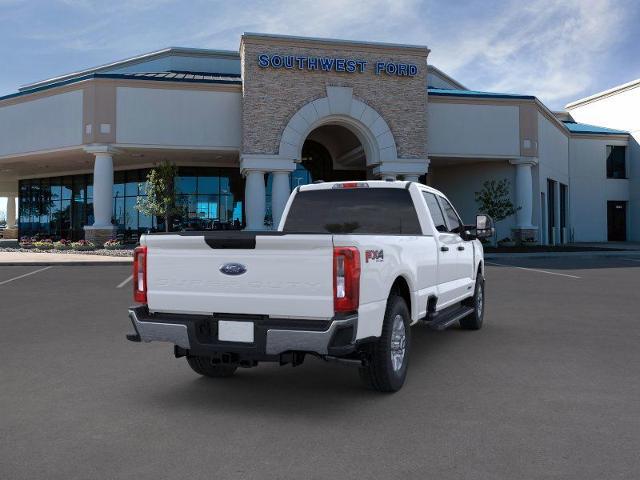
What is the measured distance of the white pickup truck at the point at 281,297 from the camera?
4680mm

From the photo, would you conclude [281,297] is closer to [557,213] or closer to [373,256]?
[373,256]

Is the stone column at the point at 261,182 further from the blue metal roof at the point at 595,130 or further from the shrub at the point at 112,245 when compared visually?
the blue metal roof at the point at 595,130

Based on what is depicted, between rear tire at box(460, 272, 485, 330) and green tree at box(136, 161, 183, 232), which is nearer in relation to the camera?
rear tire at box(460, 272, 485, 330)

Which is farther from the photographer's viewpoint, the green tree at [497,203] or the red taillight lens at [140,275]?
the green tree at [497,203]

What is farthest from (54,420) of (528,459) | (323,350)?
(528,459)

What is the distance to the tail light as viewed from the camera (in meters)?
4.65

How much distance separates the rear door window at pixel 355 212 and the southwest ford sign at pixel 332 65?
2185 centimetres

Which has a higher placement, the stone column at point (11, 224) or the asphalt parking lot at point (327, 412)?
the stone column at point (11, 224)

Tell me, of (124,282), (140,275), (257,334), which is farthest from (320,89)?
→ (257,334)

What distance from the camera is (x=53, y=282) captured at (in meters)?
15.7

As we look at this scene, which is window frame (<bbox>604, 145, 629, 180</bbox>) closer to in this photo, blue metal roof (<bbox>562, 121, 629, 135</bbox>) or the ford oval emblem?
blue metal roof (<bbox>562, 121, 629, 135</bbox>)

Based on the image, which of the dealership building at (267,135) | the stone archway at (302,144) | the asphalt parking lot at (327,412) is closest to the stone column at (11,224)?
the dealership building at (267,135)

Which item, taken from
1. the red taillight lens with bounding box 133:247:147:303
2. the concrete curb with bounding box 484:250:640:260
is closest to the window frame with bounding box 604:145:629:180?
the concrete curb with bounding box 484:250:640:260

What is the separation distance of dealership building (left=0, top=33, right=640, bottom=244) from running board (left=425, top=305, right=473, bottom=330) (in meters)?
20.8
